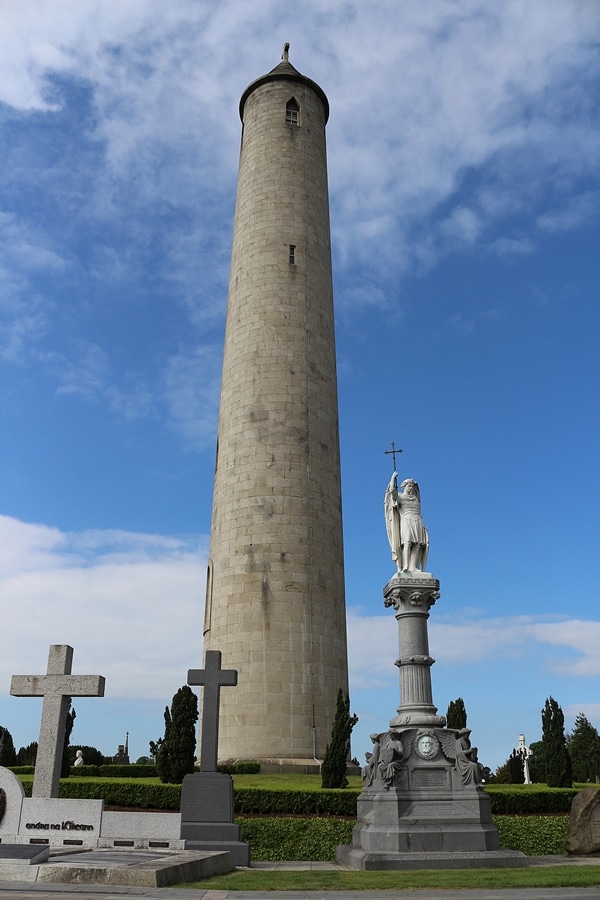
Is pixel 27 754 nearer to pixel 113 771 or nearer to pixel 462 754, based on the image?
pixel 113 771

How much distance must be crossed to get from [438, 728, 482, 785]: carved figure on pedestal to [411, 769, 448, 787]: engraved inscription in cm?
31

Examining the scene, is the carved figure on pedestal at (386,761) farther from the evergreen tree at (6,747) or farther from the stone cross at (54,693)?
the evergreen tree at (6,747)

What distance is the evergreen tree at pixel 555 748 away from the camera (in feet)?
70.3

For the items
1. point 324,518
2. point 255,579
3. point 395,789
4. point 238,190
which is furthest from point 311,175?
point 395,789

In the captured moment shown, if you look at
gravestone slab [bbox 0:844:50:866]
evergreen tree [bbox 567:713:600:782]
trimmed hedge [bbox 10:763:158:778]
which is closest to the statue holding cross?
gravestone slab [bbox 0:844:50:866]

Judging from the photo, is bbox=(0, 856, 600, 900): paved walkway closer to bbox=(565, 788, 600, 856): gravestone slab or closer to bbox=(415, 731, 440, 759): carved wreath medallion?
bbox=(415, 731, 440, 759): carved wreath medallion

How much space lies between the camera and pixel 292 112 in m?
A: 33.2

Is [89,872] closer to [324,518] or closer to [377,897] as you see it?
[377,897]

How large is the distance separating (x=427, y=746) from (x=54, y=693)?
713 centimetres

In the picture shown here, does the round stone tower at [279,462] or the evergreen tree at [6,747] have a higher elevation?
the round stone tower at [279,462]

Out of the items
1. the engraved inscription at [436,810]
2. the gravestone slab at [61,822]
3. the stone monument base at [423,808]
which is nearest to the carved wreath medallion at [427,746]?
the stone monument base at [423,808]

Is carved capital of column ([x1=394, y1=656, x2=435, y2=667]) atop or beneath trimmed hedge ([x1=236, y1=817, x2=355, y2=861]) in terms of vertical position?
atop

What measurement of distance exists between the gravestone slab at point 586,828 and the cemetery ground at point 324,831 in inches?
15.7

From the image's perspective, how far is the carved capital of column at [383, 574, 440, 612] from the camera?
51.3 feet
